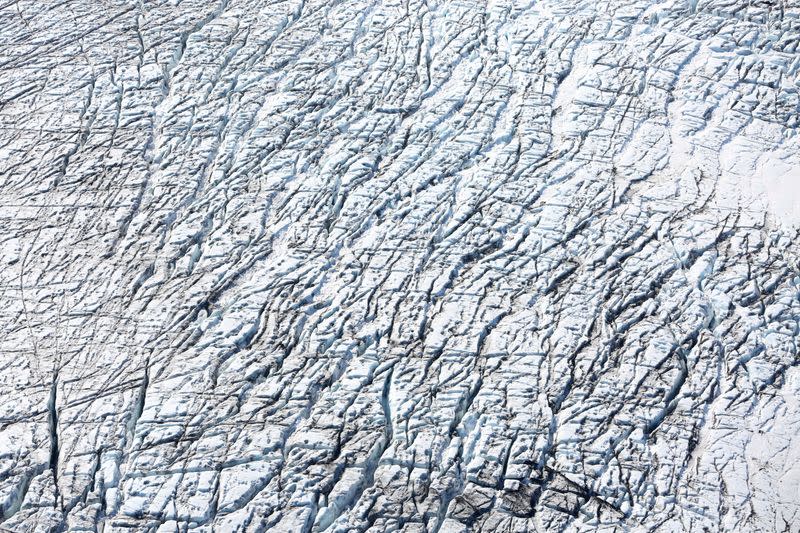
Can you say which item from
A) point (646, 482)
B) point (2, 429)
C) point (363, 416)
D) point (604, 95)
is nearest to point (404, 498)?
point (363, 416)

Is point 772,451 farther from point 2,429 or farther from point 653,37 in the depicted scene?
point 2,429

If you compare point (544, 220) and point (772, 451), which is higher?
point (544, 220)

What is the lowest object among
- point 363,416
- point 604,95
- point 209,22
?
point 363,416

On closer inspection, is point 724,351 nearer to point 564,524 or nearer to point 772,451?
point 772,451

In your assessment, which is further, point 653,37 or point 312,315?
point 653,37

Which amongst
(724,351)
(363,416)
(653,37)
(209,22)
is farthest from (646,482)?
(209,22)

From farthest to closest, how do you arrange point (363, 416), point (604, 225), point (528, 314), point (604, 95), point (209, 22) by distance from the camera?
1. point (209, 22)
2. point (604, 95)
3. point (604, 225)
4. point (528, 314)
5. point (363, 416)

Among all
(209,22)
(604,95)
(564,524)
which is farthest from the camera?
(209,22)
